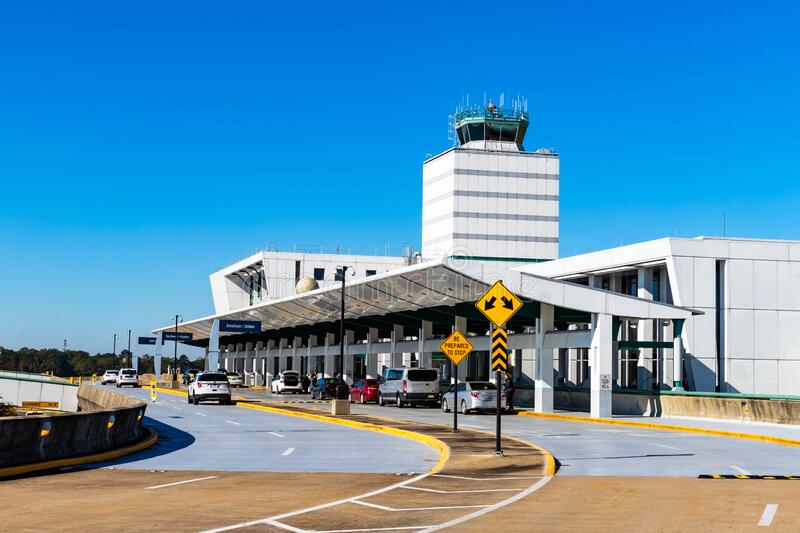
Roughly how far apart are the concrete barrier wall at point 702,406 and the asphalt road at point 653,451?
102cm

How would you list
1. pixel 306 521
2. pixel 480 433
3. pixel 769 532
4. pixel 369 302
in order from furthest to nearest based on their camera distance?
pixel 369 302
pixel 480 433
pixel 306 521
pixel 769 532

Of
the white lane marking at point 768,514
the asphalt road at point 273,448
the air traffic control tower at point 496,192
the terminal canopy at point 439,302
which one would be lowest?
the asphalt road at point 273,448

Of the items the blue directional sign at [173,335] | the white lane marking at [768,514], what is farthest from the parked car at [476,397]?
the blue directional sign at [173,335]

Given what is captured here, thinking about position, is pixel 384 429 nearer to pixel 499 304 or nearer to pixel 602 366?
pixel 499 304

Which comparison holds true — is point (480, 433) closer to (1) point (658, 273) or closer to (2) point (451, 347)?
(2) point (451, 347)

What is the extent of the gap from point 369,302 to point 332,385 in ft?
17.7

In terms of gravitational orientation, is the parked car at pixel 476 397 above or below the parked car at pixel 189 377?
above

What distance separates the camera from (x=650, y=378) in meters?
58.2

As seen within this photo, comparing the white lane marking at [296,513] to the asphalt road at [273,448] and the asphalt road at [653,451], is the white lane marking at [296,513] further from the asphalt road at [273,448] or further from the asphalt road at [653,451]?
the asphalt road at [653,451]

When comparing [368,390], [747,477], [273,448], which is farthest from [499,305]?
[368,390]

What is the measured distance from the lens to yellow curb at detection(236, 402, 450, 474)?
67.7 feet

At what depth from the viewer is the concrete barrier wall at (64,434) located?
17.4m

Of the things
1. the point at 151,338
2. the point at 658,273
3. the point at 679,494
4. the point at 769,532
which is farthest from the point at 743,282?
the point at 151,338

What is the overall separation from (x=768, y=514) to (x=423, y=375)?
38234 mm
